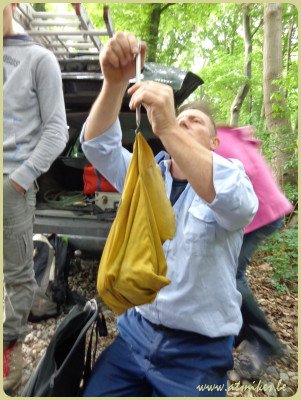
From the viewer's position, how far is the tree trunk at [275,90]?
14.5 ft

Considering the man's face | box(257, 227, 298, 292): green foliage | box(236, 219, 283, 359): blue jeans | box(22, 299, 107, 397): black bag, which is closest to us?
box(22, 299, 107, 397): black bag

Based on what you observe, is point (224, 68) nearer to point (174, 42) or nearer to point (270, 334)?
point (174, 42)

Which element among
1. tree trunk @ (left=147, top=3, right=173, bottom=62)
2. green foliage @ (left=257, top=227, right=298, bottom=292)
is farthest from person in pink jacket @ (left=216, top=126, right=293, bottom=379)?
tree trunk @ (left=147, top=3, right=173, bottom=62)

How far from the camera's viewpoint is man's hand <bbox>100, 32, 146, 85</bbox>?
114 cm

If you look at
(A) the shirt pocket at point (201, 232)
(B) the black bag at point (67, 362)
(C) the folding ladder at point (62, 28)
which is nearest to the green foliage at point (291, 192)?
(C) the folding ladder at point (62, 28)

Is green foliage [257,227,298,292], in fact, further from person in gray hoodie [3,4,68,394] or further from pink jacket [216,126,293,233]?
person in gray hoodie [3,4,68,394]

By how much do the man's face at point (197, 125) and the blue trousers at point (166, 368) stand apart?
800 millimetres

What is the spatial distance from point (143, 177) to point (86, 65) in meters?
2.08

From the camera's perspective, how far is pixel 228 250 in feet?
4.25

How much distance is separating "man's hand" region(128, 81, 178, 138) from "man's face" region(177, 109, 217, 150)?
14.0 inches

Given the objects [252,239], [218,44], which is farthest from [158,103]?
[218,44]

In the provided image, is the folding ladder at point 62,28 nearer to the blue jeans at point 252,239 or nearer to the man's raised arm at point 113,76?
the man's raised arm at point 113,76

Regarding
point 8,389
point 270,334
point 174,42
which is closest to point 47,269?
point 8,389

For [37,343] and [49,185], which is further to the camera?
[49,185]
